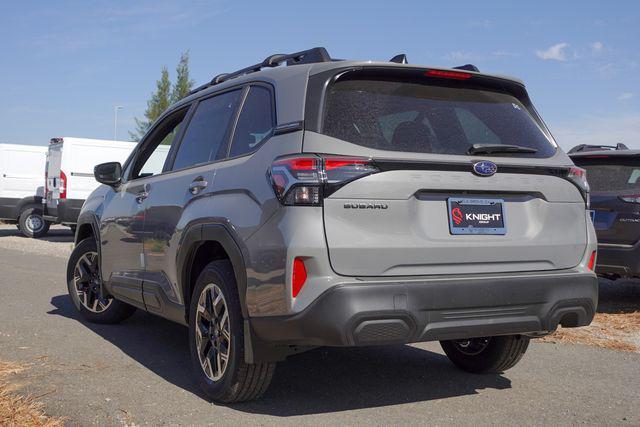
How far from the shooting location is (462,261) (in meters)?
3.86

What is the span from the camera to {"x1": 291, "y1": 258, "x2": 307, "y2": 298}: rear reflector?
3594 mm

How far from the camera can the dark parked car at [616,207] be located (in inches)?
310

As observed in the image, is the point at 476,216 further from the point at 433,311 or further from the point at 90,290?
the point at 90,290

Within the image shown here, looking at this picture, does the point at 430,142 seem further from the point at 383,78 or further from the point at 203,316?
the point at 203,316

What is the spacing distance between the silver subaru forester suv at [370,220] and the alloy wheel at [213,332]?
1cm

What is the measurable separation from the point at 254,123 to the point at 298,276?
1.16m

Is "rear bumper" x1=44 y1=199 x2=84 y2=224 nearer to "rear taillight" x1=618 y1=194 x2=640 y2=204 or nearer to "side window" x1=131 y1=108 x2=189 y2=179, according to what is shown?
"side window" x1=131 y1=108 x2=189 y2=179

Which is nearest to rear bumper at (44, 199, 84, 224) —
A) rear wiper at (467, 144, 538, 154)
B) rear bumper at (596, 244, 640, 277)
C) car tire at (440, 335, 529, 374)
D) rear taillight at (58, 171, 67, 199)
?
rear taillight at (58, 171, 67, 199)

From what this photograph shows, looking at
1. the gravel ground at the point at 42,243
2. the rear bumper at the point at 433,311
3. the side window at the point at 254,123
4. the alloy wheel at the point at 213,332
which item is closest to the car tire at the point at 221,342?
the alloy wheel at the point at 213,332

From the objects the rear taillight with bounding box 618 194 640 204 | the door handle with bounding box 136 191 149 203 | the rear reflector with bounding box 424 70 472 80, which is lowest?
the door handle with bounding box 136 191 149 203

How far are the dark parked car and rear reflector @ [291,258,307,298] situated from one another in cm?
537

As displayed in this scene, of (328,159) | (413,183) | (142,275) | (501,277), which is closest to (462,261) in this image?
(501,277)

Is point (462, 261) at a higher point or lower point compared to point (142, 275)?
higher

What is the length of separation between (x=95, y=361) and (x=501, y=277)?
2.97 m
